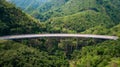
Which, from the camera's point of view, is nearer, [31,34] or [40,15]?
[31,34]

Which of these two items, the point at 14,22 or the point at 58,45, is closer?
the point at 14,22

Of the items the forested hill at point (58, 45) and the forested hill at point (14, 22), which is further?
the forested hill at point (14, 22)

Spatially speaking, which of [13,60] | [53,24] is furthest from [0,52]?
[53,24]

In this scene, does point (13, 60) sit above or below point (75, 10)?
below

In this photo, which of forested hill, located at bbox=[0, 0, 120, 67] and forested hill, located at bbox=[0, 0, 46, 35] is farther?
forested hill, located at bbox=[0, 0, 46, 35]

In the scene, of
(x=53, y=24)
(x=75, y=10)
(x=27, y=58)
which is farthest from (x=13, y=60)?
(x=75, y=10)

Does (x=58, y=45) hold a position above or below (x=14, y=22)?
below

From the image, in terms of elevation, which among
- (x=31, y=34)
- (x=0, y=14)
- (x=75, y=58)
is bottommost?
(x=75, y=58)

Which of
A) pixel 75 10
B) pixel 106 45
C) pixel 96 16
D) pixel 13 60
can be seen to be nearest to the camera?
pixel 13 60

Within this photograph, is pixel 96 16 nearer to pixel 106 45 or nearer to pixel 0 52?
pixel 106 45

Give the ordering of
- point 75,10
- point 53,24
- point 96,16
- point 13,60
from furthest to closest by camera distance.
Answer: point 75,10 < point 96,16 < point 53,24 < point 13,60

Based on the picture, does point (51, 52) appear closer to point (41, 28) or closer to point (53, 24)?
point (41, 28)
